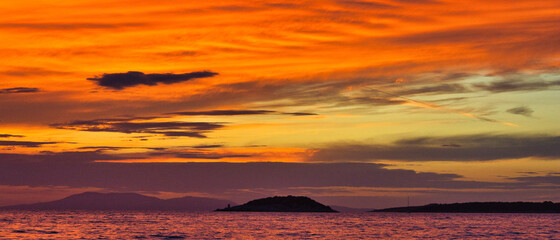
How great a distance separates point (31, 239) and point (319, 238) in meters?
42.2

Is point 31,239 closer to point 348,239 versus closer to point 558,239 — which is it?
point 348,239

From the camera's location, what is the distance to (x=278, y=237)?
106 meters

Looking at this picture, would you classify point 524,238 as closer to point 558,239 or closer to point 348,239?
point 558,239

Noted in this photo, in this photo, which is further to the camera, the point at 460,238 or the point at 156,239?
the point at 460,238

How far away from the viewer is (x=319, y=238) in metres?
106

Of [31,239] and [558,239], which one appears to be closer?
[31,239]

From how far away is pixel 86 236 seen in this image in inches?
4099

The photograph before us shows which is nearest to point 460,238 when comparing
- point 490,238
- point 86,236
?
point 490,238

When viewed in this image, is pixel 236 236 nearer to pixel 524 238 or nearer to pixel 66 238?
pixel 66 238

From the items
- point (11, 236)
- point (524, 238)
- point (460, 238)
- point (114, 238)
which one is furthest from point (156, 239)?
point (524, 238)

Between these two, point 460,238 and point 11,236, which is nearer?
point 11,236

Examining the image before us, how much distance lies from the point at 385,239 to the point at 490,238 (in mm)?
18600

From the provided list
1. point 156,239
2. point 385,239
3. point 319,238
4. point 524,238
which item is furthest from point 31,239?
point 524,238

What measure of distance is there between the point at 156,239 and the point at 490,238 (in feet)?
173
